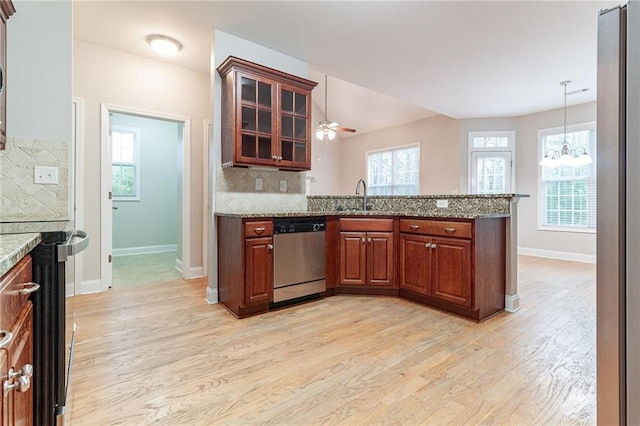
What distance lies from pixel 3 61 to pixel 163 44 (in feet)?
5.84

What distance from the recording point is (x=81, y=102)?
10.7 feet

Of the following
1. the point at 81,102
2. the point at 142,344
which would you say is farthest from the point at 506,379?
the point at 81,102

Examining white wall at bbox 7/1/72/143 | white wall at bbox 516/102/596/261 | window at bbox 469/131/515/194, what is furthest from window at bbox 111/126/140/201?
white wall at bbox 516/102/596/261

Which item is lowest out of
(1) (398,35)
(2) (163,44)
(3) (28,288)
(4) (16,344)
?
(4) (16,344)

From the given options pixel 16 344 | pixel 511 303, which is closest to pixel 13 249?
pixel 16 344

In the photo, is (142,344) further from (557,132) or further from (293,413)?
(557,132)

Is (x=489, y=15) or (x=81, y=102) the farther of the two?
(x=81, y=102)

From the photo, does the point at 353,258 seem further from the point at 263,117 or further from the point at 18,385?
the point at 18,385

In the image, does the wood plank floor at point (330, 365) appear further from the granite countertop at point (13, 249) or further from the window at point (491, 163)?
the window at point (491, 163)

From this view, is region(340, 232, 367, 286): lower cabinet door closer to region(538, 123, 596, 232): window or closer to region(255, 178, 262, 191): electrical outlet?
region(255, 178, 262, 191): electrical outlet

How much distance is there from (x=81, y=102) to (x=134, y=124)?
2809 millimetres

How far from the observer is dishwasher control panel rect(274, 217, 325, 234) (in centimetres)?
281

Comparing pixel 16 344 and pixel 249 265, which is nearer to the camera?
pixel 16 344

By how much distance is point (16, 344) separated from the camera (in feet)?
2.76
